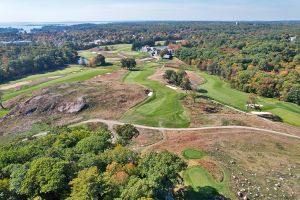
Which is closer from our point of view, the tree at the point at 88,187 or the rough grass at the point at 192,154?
the tree at the point at 88,187

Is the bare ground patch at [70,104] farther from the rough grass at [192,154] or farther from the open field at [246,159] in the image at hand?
the rough grass at [192,154]

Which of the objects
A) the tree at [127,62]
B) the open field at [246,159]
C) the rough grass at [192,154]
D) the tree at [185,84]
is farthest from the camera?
the tree at [127,62]

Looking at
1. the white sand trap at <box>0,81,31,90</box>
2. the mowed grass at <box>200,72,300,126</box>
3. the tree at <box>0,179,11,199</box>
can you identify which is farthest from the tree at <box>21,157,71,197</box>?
the white sand trap at <box>0,81,31,90</box>

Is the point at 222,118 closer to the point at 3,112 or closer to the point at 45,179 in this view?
the point at 45,179

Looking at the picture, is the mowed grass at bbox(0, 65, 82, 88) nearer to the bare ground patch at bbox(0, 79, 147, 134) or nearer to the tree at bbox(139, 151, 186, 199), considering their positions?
the bare ground patch at bbox(0, 79, 147, 134)

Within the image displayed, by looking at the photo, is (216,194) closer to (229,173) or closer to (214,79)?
(229,173)

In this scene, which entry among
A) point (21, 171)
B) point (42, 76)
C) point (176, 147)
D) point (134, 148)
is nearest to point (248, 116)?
point (176, 147)

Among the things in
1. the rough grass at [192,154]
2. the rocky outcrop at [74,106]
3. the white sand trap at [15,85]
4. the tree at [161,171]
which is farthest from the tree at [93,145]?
the white sand trap at [15,85]

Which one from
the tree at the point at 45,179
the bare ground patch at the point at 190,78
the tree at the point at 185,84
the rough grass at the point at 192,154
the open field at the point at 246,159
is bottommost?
the rough grass at the point at 192,154
